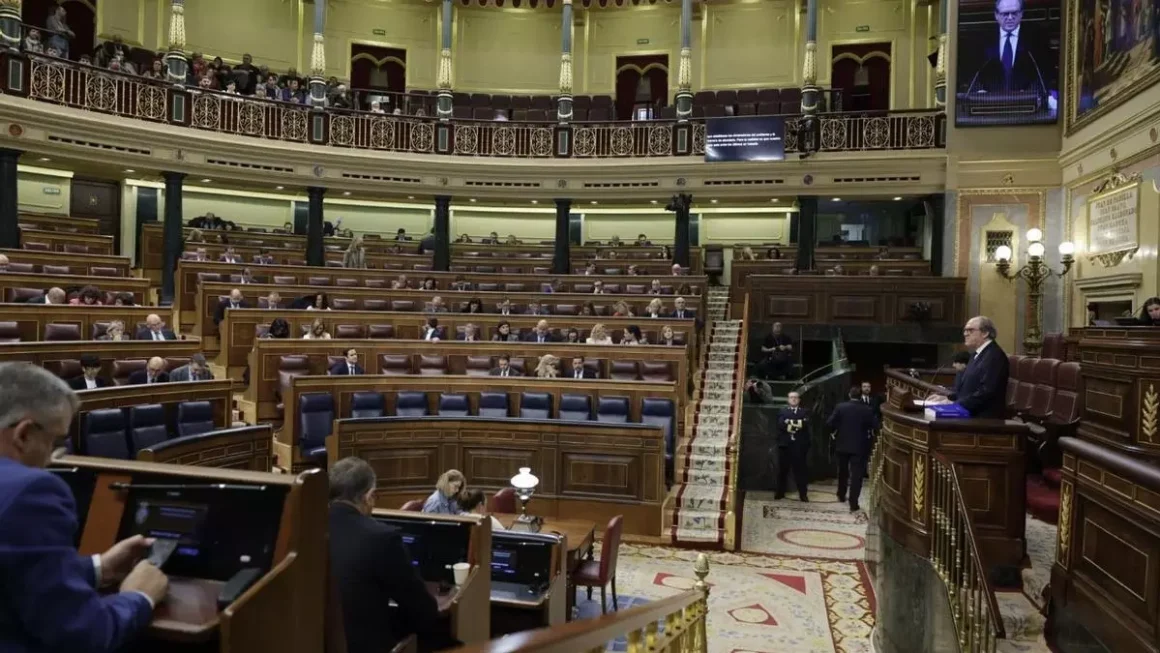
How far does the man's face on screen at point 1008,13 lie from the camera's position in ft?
39.2

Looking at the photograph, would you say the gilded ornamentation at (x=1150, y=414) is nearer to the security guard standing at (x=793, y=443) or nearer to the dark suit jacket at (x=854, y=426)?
the dark suit jacket at (x=854, y=426)

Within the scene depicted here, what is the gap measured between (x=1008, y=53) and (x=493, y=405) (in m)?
9.84

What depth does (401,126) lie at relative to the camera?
592 inches

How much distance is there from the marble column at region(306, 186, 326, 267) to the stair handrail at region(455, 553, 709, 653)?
12.7 m

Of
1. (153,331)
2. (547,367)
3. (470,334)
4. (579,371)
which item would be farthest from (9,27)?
(579,371)

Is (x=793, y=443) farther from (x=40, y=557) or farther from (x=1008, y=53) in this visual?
(x=40, y=557)

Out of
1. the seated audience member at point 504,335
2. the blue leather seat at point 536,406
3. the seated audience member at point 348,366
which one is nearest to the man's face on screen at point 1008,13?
the seated audience member at point 504,335

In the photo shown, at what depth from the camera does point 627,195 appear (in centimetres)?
1506

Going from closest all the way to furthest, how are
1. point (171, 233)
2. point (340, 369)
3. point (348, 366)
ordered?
1. point (340, 369)
2. point (348, 366)
3. point (171, 233)

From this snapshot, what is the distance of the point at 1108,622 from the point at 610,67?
57.2 feet

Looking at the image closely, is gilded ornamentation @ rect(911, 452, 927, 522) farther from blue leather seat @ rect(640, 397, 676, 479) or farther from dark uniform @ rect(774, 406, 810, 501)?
dark uniform @ rect(774, 406, 810, 501)

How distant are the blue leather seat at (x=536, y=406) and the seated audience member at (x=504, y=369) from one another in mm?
676

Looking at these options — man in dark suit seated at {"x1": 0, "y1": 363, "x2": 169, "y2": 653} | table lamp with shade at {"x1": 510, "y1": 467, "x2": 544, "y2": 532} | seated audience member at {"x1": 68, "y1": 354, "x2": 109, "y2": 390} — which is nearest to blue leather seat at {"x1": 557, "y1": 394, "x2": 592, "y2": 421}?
table lamp with shade at {"x1": 510, "y1": 467, "x2": 544, "y2": 532}

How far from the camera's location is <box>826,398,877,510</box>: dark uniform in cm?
845
